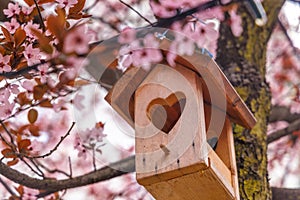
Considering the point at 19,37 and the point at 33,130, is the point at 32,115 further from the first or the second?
the point at 19,37

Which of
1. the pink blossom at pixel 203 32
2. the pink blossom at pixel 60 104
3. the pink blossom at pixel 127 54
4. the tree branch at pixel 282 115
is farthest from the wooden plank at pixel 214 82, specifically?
the tree branch at pixel 282 115

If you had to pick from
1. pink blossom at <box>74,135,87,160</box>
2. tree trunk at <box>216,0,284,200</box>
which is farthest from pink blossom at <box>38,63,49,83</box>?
tree trunk at <box>216,0,284,200</box>

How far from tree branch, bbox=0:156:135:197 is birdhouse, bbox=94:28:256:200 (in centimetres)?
35

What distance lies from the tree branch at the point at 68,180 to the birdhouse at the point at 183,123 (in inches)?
13.8

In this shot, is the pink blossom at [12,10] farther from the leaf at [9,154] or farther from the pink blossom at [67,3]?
the leaf at [9,154]

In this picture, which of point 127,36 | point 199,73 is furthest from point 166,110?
point 127,36

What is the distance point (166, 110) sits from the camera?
4.27 feet

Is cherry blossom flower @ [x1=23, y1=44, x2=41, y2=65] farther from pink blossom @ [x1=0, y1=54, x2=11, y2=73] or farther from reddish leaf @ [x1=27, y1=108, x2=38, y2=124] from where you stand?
reddish leaf @ [x1=27, y1=108, x2=38, y2=124]

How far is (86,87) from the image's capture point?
151 cm

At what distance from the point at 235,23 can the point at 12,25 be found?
1.15m

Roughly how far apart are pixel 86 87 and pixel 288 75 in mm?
2431

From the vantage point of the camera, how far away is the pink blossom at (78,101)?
149cm

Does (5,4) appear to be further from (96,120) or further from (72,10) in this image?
(96,120)

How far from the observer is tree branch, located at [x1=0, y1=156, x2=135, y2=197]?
137 centimetres
